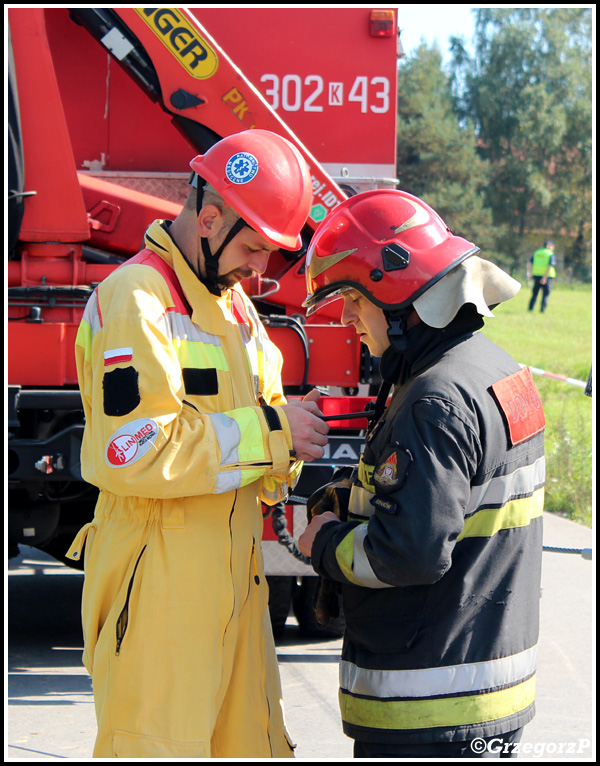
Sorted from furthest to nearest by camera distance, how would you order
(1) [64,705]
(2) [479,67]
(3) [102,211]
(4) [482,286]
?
1. (2) [479,67]
2. (3) [102,211]
3. (1) [64,705]
4. (4) [482,286]

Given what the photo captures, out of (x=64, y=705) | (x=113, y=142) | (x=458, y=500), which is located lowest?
(x=64, y=705)

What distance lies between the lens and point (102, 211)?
4543 millimetres

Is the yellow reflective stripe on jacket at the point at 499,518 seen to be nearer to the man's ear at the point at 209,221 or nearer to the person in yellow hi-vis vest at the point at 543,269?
the man's ear at the point at 209,221

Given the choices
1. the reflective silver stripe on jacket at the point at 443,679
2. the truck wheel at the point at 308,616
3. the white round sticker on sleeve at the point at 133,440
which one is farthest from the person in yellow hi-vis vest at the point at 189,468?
the truck wheel at the point at 308,616

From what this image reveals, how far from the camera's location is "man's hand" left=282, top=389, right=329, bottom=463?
232cm

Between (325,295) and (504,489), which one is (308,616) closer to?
(325,295)

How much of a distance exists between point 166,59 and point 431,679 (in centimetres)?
322

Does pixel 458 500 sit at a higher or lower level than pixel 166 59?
lower

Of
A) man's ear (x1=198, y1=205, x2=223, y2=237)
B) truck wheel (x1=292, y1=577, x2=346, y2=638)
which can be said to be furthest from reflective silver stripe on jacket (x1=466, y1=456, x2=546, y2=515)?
truck wheel (x1=292, y1=577, x2=346, y2=638)

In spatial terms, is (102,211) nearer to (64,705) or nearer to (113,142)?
(113,142)

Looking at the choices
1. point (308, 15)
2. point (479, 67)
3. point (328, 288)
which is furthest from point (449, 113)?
point (328, 288)

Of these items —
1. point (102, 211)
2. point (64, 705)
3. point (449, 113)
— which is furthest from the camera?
point (449, 113)

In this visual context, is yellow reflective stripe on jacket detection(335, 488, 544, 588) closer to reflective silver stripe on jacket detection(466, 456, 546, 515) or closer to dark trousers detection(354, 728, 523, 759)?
reflective silver stripe on jacket detection(466, 456, 546, 515)

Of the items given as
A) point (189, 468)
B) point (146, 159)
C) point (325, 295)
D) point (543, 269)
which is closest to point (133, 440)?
point (189, 468)
